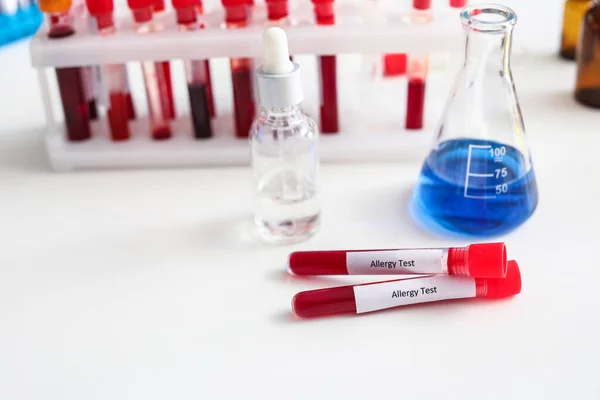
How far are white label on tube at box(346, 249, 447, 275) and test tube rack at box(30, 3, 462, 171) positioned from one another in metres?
0.23

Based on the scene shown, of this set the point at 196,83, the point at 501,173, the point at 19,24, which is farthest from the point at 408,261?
the point at 19,24

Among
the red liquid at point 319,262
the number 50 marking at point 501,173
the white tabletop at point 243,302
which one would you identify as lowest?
the white tabletop at point 243,302

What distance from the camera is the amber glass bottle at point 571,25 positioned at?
1002 millimetres

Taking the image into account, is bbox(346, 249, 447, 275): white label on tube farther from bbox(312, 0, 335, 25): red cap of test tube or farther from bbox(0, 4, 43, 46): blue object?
bbox(0, 4, 43, 46): blue object

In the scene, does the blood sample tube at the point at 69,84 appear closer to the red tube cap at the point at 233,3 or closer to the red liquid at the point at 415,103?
the red tube cap at the point at 233,3

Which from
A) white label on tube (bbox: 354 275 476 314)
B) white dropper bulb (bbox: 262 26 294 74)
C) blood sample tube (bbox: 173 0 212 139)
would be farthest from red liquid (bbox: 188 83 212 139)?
white label on tube (bbox: 354 275 476 314)

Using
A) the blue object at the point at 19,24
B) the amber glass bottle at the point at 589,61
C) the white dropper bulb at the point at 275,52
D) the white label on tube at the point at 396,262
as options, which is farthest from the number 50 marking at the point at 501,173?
the blue object at the point at 19,24

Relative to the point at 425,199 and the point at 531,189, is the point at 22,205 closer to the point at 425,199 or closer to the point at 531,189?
the point at 425,199

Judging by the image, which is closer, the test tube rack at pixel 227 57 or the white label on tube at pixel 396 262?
the white label on tube at pixel 396 262

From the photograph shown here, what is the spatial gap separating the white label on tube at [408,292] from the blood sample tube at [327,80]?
0.30 m

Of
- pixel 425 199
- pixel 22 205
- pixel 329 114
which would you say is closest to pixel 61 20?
pixel 22 205

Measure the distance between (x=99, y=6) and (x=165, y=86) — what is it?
12 centimetres

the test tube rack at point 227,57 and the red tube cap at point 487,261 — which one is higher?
the test tube rack at point 227,57

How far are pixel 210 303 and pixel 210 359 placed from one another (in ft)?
0.23
